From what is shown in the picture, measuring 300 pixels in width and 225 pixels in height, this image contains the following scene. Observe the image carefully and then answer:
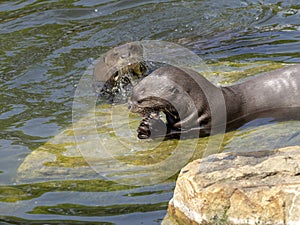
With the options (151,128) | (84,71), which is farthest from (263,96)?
(84,71)

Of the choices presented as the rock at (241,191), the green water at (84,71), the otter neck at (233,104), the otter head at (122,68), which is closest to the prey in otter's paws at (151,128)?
the green water at (84,71)

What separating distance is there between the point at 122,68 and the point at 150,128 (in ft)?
5.99

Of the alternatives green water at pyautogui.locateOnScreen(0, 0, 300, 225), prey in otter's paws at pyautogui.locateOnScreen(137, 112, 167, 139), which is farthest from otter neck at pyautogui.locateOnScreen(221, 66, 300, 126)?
prey in otter's paws at pyautogui.locateOnScreen(137, 112, 167, 139)

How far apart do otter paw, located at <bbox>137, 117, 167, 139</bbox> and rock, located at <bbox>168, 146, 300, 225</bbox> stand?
148cm

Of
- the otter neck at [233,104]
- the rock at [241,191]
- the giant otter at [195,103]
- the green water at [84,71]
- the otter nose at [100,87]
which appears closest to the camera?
the rock at [241,191]

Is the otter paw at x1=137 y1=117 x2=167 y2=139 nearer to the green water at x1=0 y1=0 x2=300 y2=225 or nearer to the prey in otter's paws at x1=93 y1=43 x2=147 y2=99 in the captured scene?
the green water at x1=0 y1=0 x2=300 y2=225

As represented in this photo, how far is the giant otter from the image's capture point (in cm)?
637

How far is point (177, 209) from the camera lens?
4.64m

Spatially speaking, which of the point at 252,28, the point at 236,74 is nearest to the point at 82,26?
the point at 252,28

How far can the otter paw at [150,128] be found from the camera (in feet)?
20.4

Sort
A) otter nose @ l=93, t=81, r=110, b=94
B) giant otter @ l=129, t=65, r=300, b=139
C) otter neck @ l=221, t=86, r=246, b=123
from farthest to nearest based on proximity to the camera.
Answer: otter nose @ l=93, t=81, r=110, b=94 < otter neck @ l=221, t=86, r=246, b=123 < giant otter @ l=129, t=65, r=300, b=139

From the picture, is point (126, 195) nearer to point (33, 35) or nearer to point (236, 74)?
point (236, 74)

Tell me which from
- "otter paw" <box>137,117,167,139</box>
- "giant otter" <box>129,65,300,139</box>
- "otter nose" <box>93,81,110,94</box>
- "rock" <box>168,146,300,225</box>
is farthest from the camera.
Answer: "otter nose" <box>93,81,110,94</box>

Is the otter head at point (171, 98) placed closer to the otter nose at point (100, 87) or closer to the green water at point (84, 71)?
the green water at point (84, 71)
